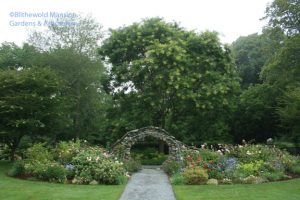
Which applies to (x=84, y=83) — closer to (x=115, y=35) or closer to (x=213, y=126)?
(x=115, y=35)

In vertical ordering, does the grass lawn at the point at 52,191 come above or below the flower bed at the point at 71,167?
below

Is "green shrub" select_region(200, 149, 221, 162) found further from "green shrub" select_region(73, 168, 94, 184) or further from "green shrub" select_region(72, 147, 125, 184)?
"green shrub" select_region(73, 168, 94, 184)

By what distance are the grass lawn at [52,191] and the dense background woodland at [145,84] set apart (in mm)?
6589

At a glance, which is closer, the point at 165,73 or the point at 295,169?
the point at 295,169

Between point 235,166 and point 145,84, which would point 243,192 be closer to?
point 235,166

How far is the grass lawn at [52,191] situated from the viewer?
11844 millimetres

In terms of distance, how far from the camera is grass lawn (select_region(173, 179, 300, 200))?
39.3 feet

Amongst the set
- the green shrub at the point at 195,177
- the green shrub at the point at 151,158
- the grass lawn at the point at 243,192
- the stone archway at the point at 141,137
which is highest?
the stone archway at the point at 141,137

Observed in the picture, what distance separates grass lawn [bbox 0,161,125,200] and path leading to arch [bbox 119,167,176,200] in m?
0.40

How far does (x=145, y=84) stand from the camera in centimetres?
2525

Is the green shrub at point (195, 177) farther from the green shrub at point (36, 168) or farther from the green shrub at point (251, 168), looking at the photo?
the green shrub at point (36, 168)

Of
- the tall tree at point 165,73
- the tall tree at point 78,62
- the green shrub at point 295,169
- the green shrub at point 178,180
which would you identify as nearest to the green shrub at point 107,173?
the green shrub at point 178,180

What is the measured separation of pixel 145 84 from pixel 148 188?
12444 millimetres

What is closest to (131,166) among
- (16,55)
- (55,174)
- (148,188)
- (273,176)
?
(55,174)
